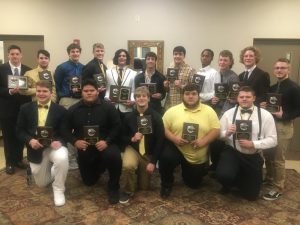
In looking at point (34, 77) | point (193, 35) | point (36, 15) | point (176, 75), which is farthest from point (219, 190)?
point (36, 15)

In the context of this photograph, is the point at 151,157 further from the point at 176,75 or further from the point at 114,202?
the point at 176,75

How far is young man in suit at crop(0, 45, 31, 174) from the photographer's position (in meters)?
3.95

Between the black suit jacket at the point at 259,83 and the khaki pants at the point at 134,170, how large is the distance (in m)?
1.45

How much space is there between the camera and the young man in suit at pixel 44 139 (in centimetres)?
322

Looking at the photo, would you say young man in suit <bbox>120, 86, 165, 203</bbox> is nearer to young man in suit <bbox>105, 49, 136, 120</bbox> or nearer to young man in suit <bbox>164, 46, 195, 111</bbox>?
young man in suit <bbox>105, 49, 136, 120</bbox>

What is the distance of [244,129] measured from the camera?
3.17 meters

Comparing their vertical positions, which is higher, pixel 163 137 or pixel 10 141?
pixel 163 137

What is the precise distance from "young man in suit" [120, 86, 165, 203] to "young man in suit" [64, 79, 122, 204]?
11 cm

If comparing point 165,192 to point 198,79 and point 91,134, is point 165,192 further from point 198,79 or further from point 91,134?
point 198,79

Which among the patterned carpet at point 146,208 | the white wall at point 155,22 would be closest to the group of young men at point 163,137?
the patterned carpet at point 146,208

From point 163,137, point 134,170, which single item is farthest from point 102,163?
point 163,137

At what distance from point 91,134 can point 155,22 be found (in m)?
3.06

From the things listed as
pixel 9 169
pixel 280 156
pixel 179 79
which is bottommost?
pixel 9 169

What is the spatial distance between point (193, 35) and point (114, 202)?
3505 mm
